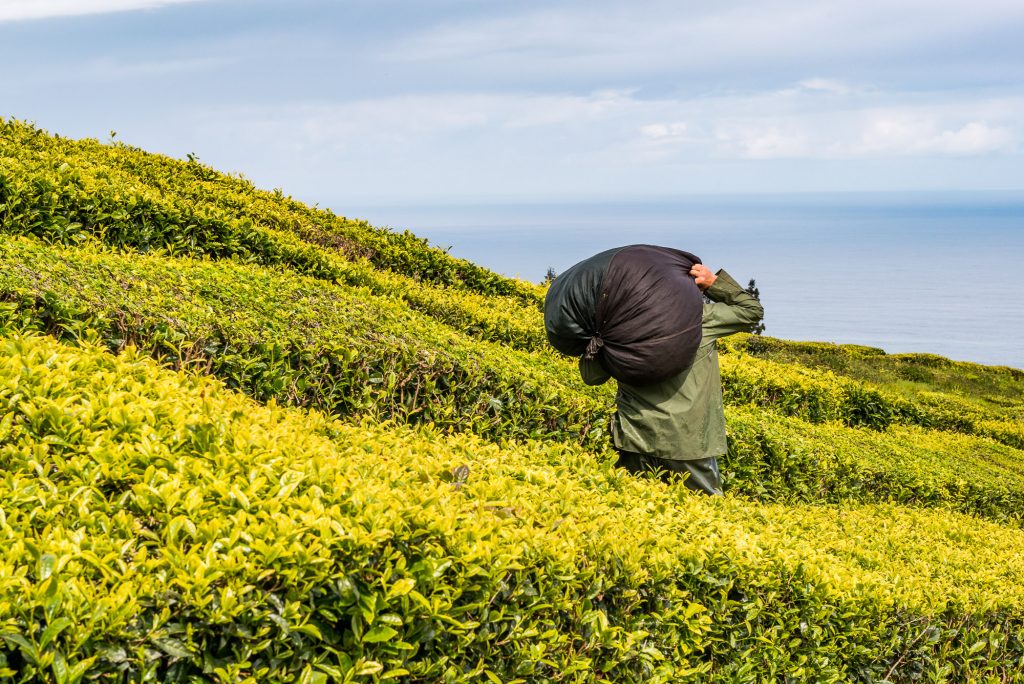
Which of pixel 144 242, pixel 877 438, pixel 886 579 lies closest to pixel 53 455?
pixel 886 579

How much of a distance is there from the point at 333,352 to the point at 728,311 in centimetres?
284

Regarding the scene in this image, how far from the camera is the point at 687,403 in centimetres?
569

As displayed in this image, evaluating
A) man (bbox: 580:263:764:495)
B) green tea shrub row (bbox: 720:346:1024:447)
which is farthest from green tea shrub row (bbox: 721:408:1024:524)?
man (bbox: 580:263:764:495)

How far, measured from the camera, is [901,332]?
90125 millimetres

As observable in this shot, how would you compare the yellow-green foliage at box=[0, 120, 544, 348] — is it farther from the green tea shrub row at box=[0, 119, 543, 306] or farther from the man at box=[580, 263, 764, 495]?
the man at box=[580, 263, 764, 495]

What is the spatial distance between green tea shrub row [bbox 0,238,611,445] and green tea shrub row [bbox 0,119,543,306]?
1.87 meters

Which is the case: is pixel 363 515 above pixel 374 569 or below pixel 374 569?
above

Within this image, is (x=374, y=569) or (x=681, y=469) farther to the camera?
(x=681, y=469)

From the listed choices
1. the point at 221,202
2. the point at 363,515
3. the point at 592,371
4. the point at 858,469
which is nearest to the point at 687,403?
the point at 592,371

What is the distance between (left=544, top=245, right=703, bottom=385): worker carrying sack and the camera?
5461 mm

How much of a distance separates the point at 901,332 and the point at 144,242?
9439 centimetres

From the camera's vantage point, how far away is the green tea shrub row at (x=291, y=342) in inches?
205

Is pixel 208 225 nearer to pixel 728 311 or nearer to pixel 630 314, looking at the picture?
pixel 630 314

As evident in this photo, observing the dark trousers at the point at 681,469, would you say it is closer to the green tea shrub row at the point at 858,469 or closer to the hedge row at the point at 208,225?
the green tea shrub row at the point at 858,469
